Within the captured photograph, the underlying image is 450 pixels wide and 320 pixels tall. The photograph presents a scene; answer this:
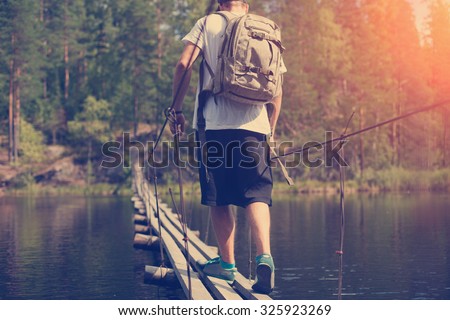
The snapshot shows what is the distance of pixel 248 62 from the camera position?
570 centimetres

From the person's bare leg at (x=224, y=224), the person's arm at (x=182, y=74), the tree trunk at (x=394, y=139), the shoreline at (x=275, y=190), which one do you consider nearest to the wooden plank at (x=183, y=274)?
the person's bare leg at (x=224, y=224)

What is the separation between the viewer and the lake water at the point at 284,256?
10109 mm

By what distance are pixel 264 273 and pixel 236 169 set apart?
769 millimetres

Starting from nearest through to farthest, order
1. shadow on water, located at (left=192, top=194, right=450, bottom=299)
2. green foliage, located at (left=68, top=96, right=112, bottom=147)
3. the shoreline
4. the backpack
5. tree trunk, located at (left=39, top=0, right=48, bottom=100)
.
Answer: the backpack < shadow on water, located at (left=192, top=194, right=450, bottom=299) < the shoreline < green foliage, located at (left=68, top=96, right=112, bottom=147) < tree trunk, located at (left=39, top=0, right=48, bottom=100)

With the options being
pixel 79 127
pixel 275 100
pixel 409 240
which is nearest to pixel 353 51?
pixel 79 127

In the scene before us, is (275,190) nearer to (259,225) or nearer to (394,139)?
(394,139)

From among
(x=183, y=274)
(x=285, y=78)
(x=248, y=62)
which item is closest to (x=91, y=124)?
(x=285, y=78)

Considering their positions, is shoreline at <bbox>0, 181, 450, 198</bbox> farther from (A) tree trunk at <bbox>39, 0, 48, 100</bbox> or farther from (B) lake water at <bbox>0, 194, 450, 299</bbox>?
(B) lake water at <bbox>0, 194, 450, 299</bbox>

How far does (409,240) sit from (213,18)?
36.7ft

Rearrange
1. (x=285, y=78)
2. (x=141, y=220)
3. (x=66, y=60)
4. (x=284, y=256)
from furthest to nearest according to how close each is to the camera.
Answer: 1. (x=66, y=60)
2. (x=285, y=78)
3. (x=141, y=220)
4. (x=284, y=256)

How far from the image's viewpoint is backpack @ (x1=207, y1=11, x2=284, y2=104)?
5.70 meters

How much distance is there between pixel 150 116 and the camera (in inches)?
2133

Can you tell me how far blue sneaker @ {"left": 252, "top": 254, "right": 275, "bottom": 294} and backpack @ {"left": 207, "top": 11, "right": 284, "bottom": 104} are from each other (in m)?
1.11

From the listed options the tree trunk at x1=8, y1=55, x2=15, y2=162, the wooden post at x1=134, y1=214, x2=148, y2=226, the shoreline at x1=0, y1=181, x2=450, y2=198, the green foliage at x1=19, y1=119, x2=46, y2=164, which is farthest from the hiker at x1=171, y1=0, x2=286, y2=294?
the tree trunk at x1=8, y1=55, x2=15, y2=162
